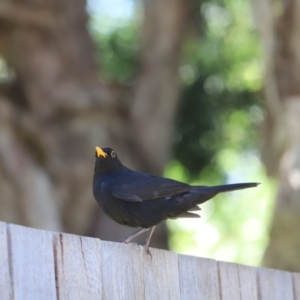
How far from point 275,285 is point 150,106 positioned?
14.5 ft

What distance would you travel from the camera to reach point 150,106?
7.50m

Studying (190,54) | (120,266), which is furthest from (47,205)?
(120,266)

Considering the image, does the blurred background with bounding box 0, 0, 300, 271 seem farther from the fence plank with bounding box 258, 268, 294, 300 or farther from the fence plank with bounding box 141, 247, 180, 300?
the fence plank with bounding box 141, 247, 180, 300

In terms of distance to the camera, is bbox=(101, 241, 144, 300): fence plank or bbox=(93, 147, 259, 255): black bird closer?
bbox=(101, 241, 144, 300): fence plank

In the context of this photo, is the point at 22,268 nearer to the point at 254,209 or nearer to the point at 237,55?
the point at 237,55

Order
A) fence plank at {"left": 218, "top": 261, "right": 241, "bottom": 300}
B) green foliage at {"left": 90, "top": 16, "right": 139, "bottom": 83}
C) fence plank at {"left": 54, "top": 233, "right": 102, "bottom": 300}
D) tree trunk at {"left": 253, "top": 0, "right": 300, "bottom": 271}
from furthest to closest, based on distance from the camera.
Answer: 1. green foliage at {"left": 90, "top": 16, "right": 139, "bottom": 83}
2. tree trunk at {"left": 253, "top": 0, "right": 300, "bottom": 271}
3. fence plank at {"left": 218, "top": 261, "right": 241, "bottom": 300}
4. fence plank at {"left": 54, "top": 233, "right": 102, "bottom": 300}

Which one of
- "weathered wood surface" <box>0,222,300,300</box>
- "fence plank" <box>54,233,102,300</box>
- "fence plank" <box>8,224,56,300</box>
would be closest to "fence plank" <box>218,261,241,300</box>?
"weathered wood surface" <box>0,222,300,300</box>

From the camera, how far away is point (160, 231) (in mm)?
7168

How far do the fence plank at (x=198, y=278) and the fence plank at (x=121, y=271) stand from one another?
0.24 meters

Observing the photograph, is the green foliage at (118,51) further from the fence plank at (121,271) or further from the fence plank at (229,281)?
the fence plank at (121,271)

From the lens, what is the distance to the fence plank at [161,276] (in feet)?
8.74

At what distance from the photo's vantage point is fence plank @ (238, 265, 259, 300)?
10.00 feet

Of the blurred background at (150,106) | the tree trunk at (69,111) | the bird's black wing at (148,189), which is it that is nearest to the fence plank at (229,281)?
the bird's black wing at (148,189)

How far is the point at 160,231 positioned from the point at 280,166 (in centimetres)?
138
